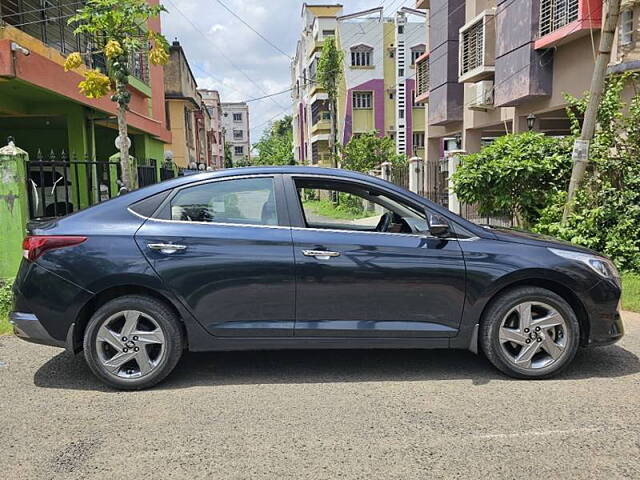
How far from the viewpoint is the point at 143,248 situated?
4137 millimetres

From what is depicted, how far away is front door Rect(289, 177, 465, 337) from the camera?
4.18 metres

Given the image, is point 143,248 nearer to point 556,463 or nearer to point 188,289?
point 188,289

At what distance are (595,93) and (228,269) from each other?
247 inches

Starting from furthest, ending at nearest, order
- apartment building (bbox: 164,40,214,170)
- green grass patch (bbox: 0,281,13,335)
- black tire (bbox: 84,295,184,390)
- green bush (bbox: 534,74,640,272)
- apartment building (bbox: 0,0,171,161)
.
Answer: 1. apartment building (bbox: 164,40,214,170)
2. apartment building (bbox: 0,0,171,161)
3. green bush (bbox: 534,74,640,272)
4. green grass patch (bbox: 0,281,13,335)
5. black tire (bbox: 84,295,184,390)

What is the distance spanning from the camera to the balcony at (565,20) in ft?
37.6

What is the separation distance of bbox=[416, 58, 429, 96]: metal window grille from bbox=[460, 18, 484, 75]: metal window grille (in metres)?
4.88

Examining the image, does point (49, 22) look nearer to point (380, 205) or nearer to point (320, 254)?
point (380, 205)

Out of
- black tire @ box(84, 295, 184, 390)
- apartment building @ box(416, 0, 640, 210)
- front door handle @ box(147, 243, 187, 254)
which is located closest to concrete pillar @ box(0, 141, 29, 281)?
black tire @ box(84, 295, 184, 390)

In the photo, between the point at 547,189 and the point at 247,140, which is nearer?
the point at 547,189

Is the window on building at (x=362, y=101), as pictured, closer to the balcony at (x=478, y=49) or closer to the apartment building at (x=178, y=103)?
the apartment building at (x=178, y=103)

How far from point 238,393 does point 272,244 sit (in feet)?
3.67

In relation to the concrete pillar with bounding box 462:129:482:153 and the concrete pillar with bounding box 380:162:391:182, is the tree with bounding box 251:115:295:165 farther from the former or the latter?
the concrete pillar with bounding box 462:129:482:153

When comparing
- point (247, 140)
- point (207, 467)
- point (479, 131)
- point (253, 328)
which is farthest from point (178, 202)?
point (247, 140)

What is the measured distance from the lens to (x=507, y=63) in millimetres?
15250
